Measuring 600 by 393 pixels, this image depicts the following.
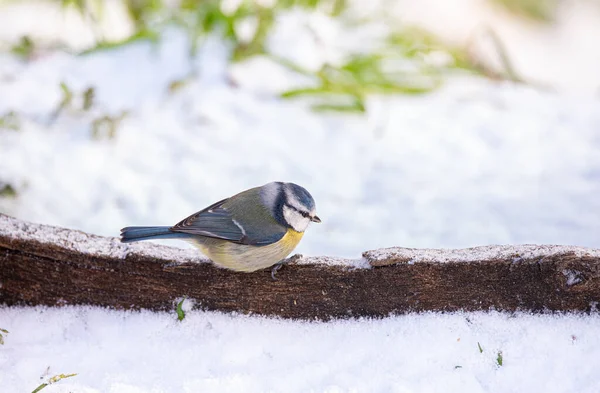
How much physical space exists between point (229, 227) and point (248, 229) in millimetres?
63

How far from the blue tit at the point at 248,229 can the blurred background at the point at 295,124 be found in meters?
0.69

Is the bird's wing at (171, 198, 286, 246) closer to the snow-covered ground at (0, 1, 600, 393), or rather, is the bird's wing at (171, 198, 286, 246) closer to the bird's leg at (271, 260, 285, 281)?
the bird's leg at (271, 260, 285, 281)

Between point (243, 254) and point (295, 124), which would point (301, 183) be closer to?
point (295, 124)

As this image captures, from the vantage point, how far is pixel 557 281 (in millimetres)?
2025

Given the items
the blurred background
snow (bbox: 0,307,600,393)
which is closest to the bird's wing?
snow (bbox: 0,307,600,393)

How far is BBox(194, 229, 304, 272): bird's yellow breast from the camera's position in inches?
82.5

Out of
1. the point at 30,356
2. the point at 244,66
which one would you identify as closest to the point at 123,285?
the point at 30,356

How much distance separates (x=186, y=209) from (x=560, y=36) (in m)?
4.49

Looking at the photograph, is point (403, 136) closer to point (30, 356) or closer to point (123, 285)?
point (123, 285)

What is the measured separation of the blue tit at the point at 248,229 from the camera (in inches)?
82.7

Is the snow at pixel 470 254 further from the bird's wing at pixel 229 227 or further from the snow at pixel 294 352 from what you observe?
the bird's wing at pixel 229 227

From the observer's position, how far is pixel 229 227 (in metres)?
2.22

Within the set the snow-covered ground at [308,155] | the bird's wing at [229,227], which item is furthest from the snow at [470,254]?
the snow-covered ground at [308,155]

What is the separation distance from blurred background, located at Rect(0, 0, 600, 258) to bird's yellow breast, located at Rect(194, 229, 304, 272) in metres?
0.81
